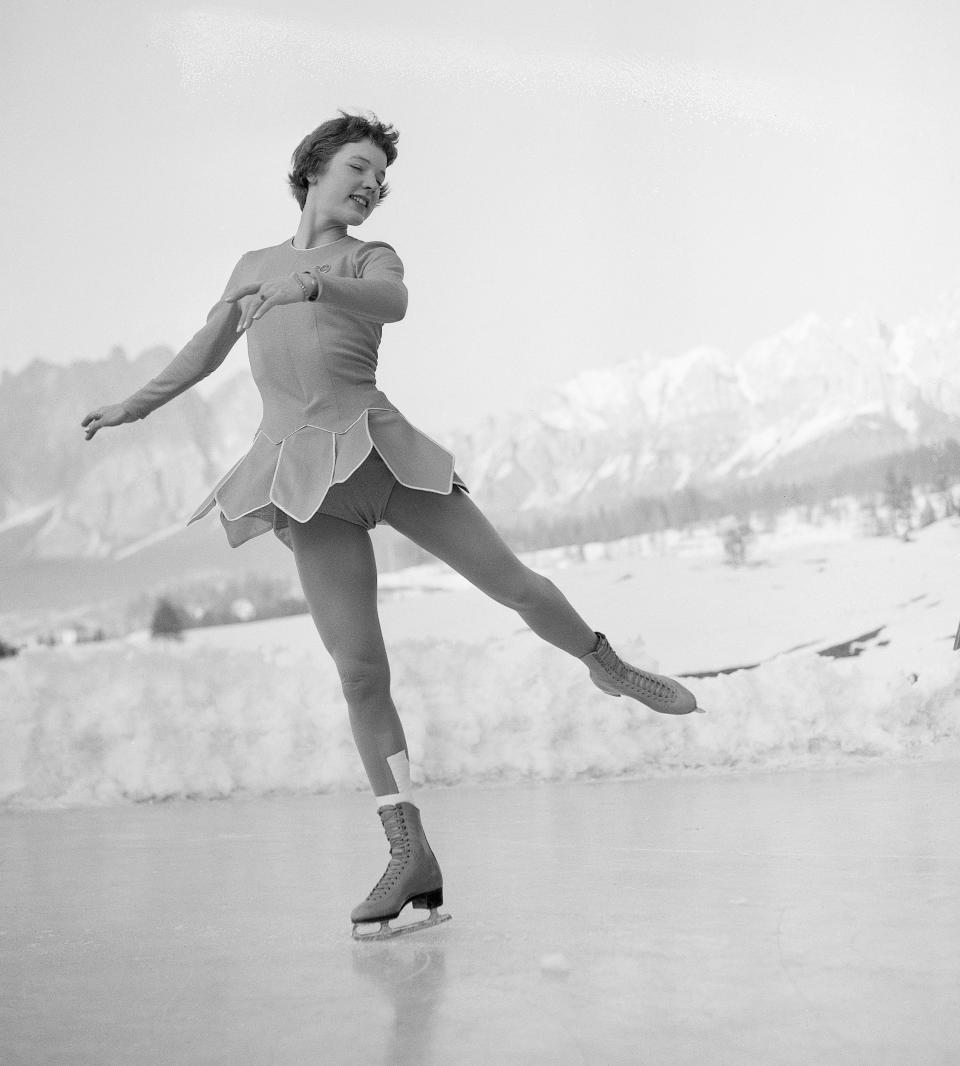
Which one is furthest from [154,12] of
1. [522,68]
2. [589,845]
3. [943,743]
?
[943,743]

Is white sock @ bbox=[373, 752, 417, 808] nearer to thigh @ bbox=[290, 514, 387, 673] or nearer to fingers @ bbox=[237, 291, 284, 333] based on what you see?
thigh @ bbox=[290, 514, 387, 673]

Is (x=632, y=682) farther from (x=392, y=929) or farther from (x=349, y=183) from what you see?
(x=349, y=183)

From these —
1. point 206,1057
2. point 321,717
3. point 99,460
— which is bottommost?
point 206,1057

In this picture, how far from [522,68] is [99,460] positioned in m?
1.60

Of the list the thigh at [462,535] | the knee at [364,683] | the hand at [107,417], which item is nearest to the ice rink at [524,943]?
the knee at [364,683]

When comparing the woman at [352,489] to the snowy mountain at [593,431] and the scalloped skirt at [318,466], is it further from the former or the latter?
the snowy mountain at [593,431]

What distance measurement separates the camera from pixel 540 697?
328 centimetres

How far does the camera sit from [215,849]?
2346 mm

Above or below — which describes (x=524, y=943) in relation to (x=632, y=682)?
below

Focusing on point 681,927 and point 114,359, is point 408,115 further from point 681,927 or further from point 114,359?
point 681,927

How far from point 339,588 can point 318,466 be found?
152 millimetres

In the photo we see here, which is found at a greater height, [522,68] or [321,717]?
[522,68]

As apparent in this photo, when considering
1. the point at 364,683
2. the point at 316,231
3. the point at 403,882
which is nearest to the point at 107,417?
the point at 316,231

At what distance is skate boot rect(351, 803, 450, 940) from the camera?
60.4 inches
